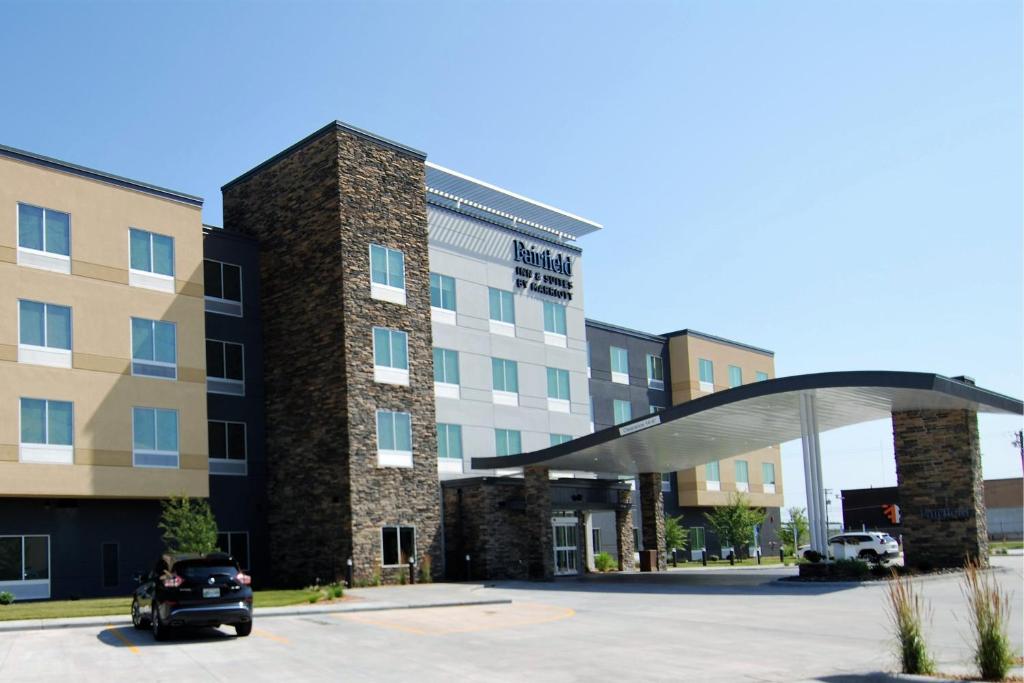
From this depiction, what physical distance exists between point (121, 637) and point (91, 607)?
304 inches

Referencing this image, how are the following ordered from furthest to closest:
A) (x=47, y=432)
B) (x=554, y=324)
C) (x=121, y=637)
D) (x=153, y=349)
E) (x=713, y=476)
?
1. (x=713, y=476)
2. (x=554, y=324)
3. (x=153, y=349)
4. (x=47, y=432)
5. (x=121, y=637)

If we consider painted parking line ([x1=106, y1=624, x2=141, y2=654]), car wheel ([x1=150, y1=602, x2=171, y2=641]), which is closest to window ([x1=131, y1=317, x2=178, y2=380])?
painted parking line ([x1=106, y1=624, x2=141, y2=654])

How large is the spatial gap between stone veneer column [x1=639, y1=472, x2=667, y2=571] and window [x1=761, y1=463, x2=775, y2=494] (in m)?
20.2

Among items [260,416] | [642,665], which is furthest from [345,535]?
[642,665]

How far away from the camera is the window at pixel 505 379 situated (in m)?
45.0

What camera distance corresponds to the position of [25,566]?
32000mm

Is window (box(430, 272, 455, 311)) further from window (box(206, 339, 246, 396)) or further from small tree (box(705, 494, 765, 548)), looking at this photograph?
small tree (box(705, 494, 765, 548))

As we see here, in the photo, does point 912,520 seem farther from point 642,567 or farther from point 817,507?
point 642,567

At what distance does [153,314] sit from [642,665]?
82.0ft

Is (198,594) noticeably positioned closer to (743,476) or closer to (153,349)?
(153,349)

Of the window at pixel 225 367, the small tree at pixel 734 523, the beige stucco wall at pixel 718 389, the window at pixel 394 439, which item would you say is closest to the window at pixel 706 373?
the beige stucco wall at pixel 718 389

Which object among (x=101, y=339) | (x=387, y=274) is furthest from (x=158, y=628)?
(x=387, y=274)

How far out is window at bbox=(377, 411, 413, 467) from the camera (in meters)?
37.8

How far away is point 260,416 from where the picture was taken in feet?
130
